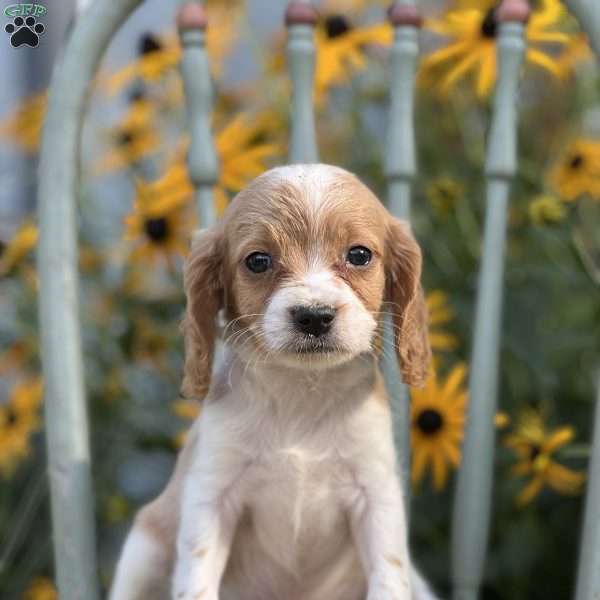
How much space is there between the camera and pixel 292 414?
109cm

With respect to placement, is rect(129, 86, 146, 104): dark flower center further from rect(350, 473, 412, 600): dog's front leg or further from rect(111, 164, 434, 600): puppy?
rect(350, 473, 412, 600): dog's front leg

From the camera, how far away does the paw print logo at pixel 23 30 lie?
132 centimetres

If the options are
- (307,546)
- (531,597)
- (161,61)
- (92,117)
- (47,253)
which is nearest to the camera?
(307,546)

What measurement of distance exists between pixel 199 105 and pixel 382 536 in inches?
24.0

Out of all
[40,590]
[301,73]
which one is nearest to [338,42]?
[301,73]

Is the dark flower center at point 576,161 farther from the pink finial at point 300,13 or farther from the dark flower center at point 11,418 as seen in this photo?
the dark flower center at point 11,418

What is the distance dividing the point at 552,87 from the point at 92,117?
1.06m

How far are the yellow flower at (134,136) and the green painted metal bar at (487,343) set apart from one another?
72 cm

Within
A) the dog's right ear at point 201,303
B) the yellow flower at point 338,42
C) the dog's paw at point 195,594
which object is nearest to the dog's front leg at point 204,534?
the dog's paw at point 195,594

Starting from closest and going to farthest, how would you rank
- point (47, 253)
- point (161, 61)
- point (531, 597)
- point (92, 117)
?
1. point (47, 253)
2. point (161, 61)
3. point (531, 597)
4. point (92, 117)

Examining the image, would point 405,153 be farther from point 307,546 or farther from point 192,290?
point 307,546

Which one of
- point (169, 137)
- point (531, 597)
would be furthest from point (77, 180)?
point (531, 597)

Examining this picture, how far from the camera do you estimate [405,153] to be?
1.28 m

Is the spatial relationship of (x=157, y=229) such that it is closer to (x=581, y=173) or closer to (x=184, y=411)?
(x=184, y=411)
